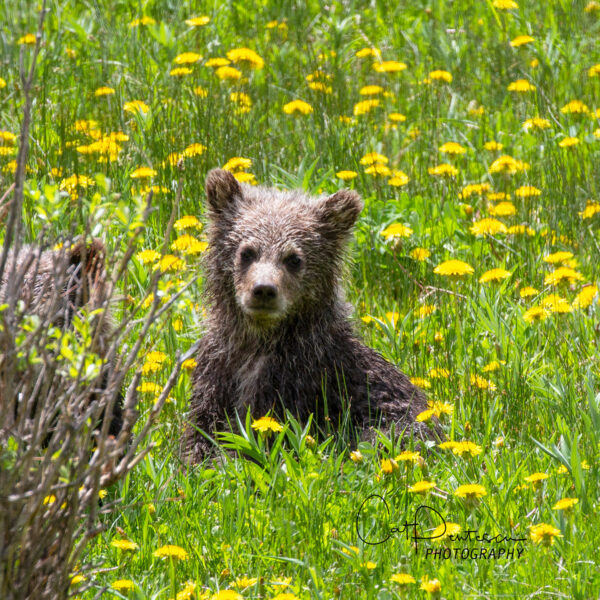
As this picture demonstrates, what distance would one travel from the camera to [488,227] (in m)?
6.97

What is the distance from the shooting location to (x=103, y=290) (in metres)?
3.28

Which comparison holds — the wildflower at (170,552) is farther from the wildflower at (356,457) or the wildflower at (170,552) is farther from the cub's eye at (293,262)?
the cub's eye at (293,262)

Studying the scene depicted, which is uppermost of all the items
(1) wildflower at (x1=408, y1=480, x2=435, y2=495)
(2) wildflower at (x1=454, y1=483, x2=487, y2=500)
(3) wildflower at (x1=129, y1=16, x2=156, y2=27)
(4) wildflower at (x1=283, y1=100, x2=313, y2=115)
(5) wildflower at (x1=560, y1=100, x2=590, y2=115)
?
(3) wildflower at (x1=129, y1=16, x2=156, y2=27)

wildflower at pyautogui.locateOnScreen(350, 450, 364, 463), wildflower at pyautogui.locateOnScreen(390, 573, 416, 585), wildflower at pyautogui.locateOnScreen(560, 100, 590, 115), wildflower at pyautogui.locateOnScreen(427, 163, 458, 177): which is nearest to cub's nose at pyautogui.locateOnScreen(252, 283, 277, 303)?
wildflower at pyautogui.locateOnScreen(350, 450, 364, 463)

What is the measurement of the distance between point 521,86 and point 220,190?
3.69 m

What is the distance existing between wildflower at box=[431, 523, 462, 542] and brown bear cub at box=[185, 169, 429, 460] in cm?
117

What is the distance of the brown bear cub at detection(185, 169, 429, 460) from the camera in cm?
552

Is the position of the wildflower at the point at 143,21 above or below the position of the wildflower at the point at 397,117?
above

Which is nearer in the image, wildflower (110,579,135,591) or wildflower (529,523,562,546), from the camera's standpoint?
wildflower (110,579,135,591)

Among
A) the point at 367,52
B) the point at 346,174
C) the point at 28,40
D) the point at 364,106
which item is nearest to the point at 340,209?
the point at 346,174

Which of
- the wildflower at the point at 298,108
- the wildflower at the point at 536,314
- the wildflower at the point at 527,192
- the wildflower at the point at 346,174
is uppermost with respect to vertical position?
the wildflower at the point at 298,108

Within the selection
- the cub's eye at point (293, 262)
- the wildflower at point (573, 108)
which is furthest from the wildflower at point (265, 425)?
the wildflower at point (573, 108)

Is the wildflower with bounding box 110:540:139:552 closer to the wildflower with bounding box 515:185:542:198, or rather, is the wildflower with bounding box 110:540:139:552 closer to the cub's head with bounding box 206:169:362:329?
the cub's head with bounding box 206:169:362:329

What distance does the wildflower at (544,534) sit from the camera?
3848 mm
